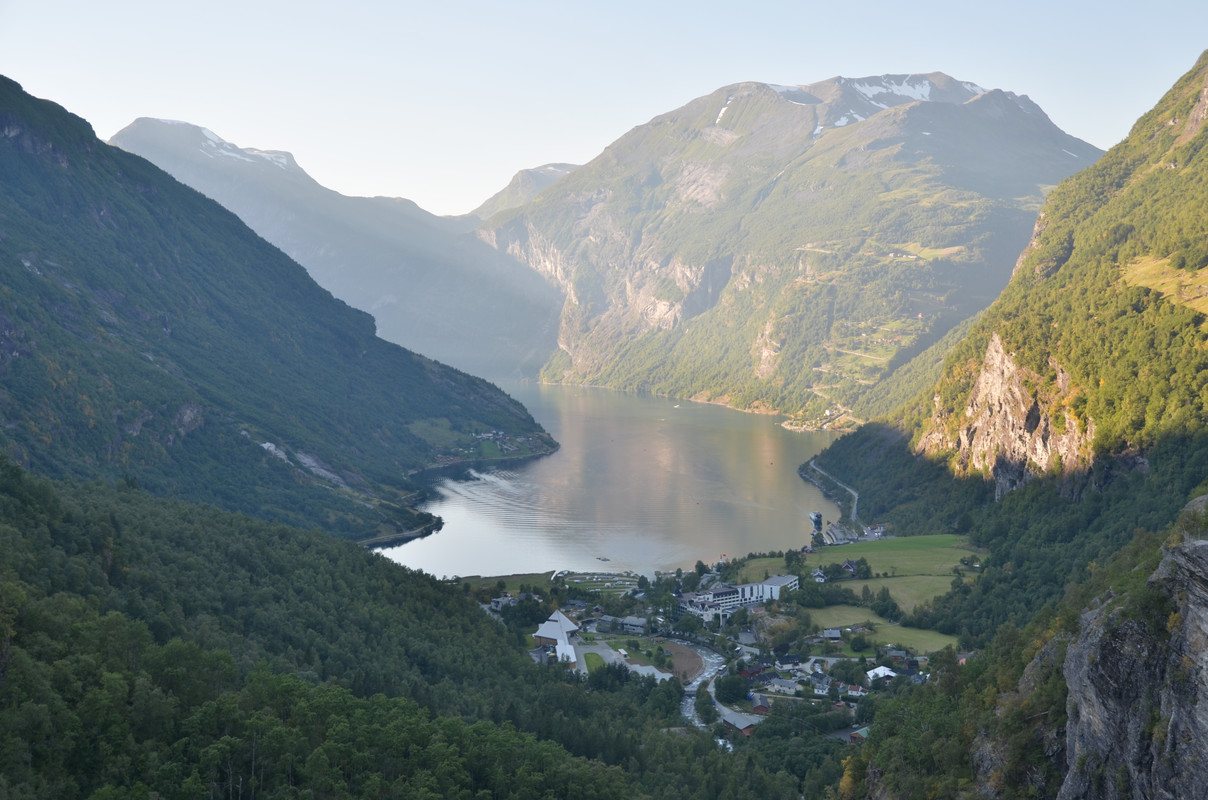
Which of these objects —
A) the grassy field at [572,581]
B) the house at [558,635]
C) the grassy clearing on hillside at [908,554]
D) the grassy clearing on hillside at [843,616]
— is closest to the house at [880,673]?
the grassy clearing on hillside at [843,616]

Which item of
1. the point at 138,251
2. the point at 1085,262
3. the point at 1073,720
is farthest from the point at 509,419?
the point at 1073,720

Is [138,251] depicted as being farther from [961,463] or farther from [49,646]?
[49,646]

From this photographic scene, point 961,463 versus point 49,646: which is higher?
point 961,463

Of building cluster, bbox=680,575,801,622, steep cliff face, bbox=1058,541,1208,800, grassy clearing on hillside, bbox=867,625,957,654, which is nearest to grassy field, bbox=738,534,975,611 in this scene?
building cluster, bbox=680,575,801,622

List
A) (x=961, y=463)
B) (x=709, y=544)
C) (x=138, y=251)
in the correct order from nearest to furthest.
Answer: (x=709, y=544) < (x=961, y=463) < (x=138, y=251)

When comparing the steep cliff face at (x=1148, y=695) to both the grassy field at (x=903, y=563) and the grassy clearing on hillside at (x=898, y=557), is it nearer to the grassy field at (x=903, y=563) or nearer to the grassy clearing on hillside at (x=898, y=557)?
the grassy field at (x=903, y=563)

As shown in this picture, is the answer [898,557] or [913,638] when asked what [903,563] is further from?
[913,638]

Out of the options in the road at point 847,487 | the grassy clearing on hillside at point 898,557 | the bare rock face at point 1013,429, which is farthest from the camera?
the road at point 847,487
